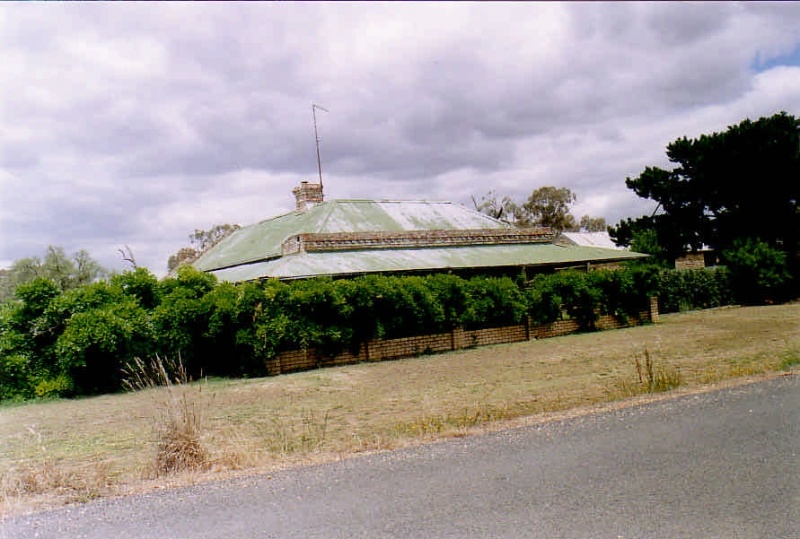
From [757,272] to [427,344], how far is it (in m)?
22.4

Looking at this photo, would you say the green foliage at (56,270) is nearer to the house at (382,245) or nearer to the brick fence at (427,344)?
the house at (382,245)

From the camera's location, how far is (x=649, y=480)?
5.36 metres

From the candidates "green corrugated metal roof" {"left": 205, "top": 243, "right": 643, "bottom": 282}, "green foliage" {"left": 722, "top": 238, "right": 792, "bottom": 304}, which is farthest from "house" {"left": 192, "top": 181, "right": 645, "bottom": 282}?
"green foliage" {"left": 722, "top": 238, "right": 792, "bottom": 304}

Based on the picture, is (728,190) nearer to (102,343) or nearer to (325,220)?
(325,220)

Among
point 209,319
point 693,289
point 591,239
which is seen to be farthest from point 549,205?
point 209,319

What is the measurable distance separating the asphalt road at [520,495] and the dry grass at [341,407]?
33.0 inches

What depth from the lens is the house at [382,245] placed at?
22.6 meters

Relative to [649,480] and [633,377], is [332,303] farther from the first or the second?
[649,480]

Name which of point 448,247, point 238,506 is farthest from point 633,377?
point 448,247

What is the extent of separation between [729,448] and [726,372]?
5623 millimetres

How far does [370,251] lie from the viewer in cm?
Answer: 2458

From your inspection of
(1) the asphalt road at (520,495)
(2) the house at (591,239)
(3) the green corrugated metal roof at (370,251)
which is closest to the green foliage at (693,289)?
(3) the green corrugated metal roof at (370,251)

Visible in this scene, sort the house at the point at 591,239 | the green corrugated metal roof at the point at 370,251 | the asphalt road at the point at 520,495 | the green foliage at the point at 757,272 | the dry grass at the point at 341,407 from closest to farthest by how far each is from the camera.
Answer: the asphalt road at the point at 520,495 → the dry grass at the point at 341,407 → the green corrugated metal roof at the point at 370,251 → the green foliage at the point at 757,272 → the house at the point at 591,239

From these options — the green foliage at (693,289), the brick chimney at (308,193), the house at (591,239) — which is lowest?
the green foliage at (693,289)
